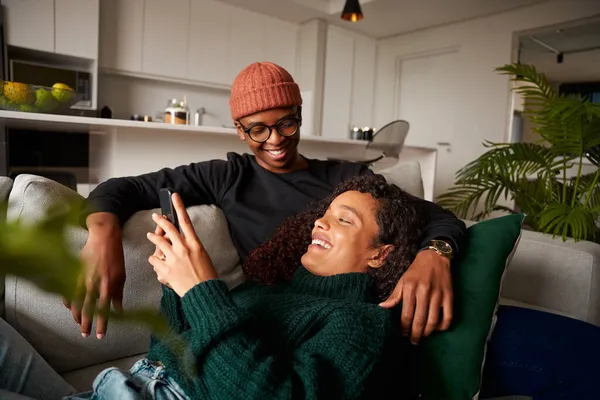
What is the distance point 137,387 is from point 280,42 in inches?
200

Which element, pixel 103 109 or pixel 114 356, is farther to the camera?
pixel 103 109

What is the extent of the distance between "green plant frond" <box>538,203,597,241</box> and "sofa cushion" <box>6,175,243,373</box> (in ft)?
4.71

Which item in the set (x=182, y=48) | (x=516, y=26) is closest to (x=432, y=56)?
(x=516, y=26)

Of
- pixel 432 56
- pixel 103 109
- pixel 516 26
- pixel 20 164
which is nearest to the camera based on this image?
pixel 20 164

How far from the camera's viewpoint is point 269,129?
55.2 inches

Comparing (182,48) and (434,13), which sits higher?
(434,13)

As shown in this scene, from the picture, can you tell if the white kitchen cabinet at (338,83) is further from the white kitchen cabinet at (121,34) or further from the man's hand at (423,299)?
the man's hand at (423,299)

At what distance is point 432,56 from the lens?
18.3 ft

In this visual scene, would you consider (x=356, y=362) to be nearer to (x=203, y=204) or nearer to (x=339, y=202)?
(x=339, y=202)

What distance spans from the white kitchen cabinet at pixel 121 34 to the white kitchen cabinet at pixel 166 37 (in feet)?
0.22

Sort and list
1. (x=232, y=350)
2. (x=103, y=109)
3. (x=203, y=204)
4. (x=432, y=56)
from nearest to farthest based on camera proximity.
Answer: (x=232, y=350)
(x=203, y=204)
(x=103, y=109)
(x=432, y=56)

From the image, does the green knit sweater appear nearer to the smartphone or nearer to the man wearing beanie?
the smartphone

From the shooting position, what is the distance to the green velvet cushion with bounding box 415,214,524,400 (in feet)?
3.11

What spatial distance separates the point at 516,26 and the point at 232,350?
16.8 feet
